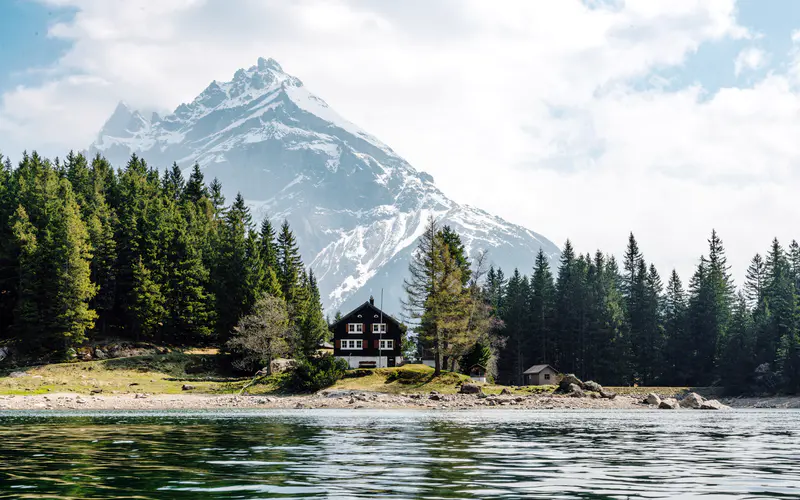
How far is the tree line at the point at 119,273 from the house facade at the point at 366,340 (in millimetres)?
4662

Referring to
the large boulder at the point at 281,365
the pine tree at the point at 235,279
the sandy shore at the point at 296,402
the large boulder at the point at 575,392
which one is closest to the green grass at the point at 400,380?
the sandy shore at the point at 296,402

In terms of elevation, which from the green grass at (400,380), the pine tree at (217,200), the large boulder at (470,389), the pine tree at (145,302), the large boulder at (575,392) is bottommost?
the large boulder at (575,392)

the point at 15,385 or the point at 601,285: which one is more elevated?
the point at 601,285

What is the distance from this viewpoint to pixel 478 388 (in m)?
82.8

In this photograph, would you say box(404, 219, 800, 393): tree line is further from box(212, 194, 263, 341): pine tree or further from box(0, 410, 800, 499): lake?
box(0, 410, 800, 499): lake

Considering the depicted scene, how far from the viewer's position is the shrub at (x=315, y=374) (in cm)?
8456

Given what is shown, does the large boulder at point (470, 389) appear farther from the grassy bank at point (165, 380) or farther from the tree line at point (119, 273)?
the tree line at point (119, 273)

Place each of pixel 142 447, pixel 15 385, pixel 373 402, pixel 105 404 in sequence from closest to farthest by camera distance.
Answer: pixel 142 447
pixel 105 404
pixel 373 402
pixel 15 385

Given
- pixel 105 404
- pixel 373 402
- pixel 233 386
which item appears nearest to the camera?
pixel 105 404

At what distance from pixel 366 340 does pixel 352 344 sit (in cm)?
207

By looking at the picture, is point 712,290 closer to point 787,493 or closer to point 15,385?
point 15,385

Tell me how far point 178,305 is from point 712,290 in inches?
3368

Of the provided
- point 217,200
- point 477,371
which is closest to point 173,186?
point 217,200

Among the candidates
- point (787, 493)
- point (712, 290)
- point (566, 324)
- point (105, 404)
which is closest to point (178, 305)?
point (105, 404)
